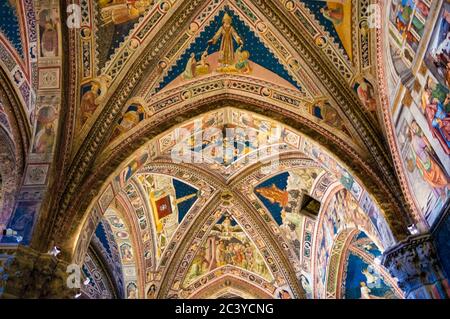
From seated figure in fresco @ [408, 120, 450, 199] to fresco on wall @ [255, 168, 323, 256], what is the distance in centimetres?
434

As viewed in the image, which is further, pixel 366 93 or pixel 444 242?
pixel 366 93

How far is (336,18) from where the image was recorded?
963 cm

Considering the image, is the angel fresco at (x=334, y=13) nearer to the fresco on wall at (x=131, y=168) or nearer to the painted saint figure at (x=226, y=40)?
the painted saint figure at (x=226, y=40)

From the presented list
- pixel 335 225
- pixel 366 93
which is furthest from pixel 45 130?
pixel 335 225

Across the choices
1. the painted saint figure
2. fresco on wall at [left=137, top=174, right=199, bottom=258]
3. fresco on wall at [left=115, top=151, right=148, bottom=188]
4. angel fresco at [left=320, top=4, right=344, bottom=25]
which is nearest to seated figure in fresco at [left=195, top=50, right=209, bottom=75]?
the painted saint figure

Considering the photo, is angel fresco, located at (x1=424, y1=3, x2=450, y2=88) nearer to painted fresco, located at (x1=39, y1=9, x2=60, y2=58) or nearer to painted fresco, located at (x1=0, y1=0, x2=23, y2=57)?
painted fresco, located at (x1=39, y1=9, x2=60, y2=58)

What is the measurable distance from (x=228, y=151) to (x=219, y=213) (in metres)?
2.35

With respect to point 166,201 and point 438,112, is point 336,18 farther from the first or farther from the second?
point 166,201

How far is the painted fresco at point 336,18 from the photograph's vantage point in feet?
31.2

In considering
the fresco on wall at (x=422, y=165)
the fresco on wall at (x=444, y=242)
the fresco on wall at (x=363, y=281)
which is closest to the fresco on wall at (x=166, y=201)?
the fresco on wall at (x=363, y=281)

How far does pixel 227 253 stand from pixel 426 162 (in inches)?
328

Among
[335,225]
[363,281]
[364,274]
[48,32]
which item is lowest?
[363,281]

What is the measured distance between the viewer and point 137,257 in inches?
518

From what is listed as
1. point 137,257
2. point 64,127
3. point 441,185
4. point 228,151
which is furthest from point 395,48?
point 137,257
